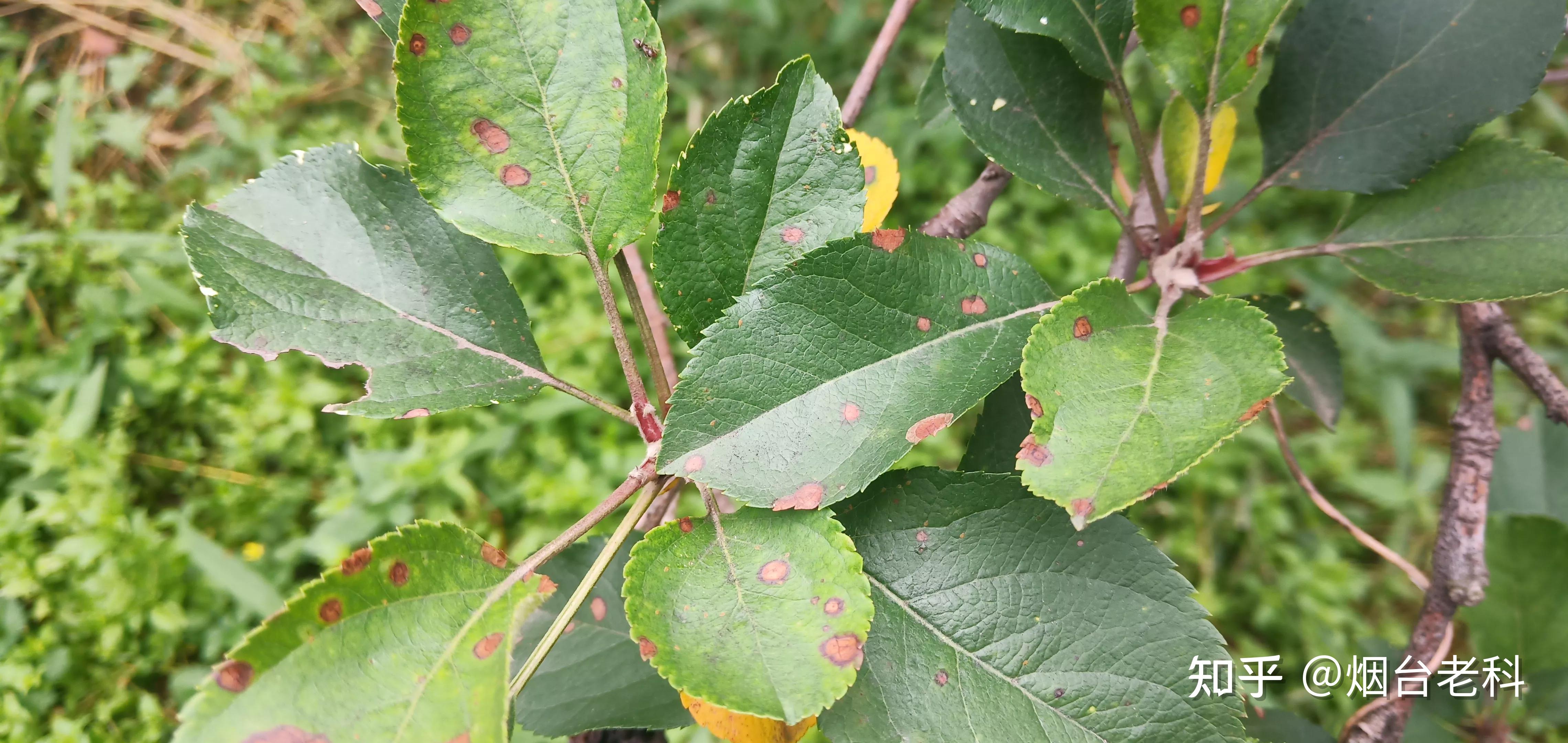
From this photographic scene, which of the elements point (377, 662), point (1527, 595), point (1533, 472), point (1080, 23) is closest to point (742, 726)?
point (377, 662)

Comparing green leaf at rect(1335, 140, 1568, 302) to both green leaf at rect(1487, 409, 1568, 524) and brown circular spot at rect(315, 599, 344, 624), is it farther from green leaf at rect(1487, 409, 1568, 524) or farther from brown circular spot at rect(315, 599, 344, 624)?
brown circular spot at rect(315, 599, 344, 624)

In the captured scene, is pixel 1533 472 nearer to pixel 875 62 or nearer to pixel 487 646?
pixel 875 62

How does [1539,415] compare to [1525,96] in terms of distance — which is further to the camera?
[1539,415]

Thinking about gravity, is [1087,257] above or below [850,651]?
below

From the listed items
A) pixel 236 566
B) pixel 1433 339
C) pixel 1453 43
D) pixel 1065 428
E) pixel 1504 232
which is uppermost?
pixel 1453 43

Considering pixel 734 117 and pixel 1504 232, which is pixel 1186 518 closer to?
pixel 1504 232

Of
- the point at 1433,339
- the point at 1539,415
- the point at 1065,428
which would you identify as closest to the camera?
the point at 1065,428

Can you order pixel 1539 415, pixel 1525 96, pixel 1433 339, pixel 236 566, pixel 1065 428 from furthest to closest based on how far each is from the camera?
pixel 1433 339, pixel 236 566, pixel 1539 415, pixel 1525 96, pixel 1065 428

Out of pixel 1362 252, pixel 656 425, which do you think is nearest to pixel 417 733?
pixel 656 425
